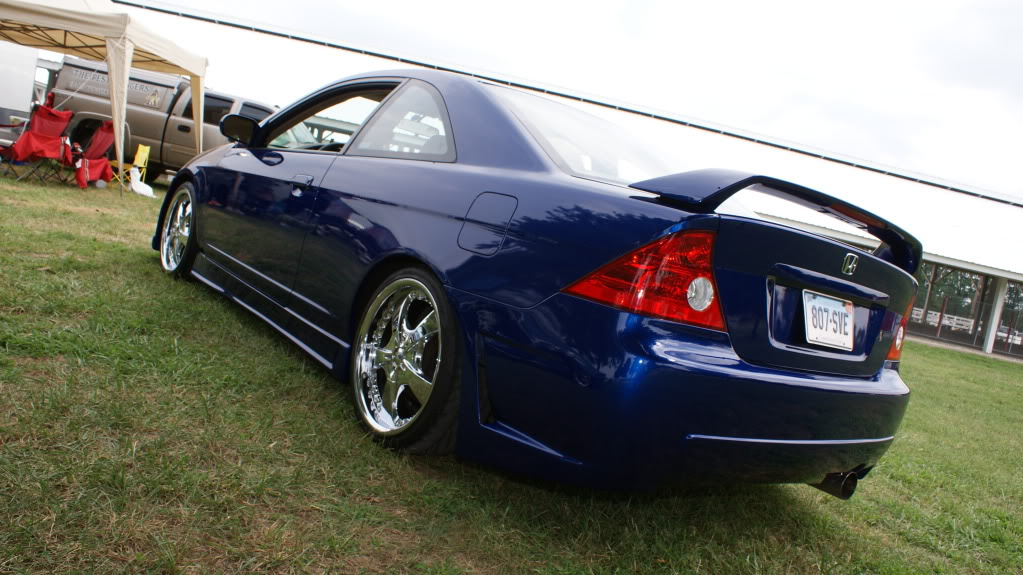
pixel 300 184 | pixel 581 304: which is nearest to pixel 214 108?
pixel 300 184

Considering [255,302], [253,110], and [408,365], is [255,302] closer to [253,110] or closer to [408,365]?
[408,365]

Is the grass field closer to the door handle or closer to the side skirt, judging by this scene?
the side skirt

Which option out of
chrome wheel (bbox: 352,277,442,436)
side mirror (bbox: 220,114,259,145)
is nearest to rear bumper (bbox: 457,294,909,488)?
chrome wheel (bbox: 352,277,442,436)

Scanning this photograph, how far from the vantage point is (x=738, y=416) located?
70.2 inches

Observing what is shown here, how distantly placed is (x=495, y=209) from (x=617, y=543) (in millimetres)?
1067

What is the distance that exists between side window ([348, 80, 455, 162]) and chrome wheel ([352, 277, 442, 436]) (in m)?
0.52

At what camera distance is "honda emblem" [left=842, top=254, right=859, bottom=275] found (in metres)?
2.04

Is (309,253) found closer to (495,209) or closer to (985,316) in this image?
(495,209)

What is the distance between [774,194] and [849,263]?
0.31 metres

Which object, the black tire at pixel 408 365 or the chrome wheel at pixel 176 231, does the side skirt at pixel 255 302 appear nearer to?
the black tire at pixel 408 365

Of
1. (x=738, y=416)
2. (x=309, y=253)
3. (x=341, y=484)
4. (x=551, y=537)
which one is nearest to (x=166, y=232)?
(x=309, y=253)

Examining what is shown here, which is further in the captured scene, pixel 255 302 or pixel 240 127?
pixel 240 127

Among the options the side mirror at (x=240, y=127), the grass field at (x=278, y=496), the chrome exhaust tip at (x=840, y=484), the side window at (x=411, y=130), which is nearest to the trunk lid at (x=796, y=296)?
the chrome exhaust tip at (x=840, y=484)

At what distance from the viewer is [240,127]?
3781mm
